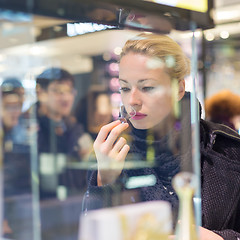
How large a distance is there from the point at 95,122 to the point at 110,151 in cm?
13

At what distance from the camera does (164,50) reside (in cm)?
117

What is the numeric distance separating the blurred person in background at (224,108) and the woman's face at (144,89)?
11.4 feet

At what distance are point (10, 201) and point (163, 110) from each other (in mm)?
470

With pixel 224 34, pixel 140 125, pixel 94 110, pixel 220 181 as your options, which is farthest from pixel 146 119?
pixel 224 34

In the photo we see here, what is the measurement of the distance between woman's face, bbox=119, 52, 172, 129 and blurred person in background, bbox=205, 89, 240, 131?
11.4 ft

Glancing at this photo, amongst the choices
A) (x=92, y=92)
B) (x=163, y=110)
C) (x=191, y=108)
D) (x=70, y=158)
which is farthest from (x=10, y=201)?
(x=191, y=108)

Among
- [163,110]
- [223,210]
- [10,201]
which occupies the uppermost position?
[163,110]

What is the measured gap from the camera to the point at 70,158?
883 millimetres

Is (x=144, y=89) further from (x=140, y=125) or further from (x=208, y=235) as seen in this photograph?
(x=208, y=235)

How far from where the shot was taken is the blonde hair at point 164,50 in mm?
1133

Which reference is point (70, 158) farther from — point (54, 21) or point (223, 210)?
point (223, 210)

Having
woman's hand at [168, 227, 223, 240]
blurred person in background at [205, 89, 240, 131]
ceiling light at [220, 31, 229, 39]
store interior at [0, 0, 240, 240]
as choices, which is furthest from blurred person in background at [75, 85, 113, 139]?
ceiling light at [220, 31, 229, 39]

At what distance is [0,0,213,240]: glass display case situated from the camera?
0.85m

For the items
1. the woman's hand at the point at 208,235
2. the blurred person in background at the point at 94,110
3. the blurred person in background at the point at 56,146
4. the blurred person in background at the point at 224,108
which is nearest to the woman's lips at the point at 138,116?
the blurred person in background at the point at 94,110
